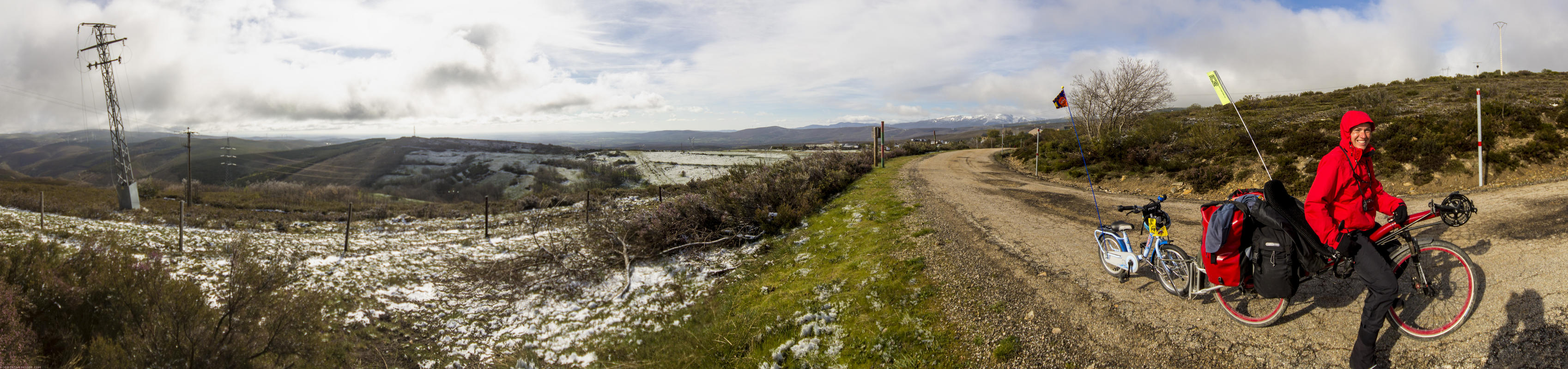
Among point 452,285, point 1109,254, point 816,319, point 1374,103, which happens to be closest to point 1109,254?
point 1109,254

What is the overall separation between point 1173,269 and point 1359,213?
5.12 ft

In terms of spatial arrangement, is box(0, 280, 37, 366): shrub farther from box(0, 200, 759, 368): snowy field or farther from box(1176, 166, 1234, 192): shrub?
box(1176, 166, 1234, 192): shrub

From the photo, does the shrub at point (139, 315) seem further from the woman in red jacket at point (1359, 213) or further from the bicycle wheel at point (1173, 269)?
the woman in red jacket at point (1359, 213)

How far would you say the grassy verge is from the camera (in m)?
4.93

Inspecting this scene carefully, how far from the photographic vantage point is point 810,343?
17.1 feet

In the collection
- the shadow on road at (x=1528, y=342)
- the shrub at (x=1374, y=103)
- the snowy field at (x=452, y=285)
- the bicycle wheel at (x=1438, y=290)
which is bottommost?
the snowy field at (x=452, y=285)

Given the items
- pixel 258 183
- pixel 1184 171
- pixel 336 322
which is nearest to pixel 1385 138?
pixel 1184 171

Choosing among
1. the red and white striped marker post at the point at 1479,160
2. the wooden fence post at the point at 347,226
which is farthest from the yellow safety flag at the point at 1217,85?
the wooden fence post at the point at 347,226

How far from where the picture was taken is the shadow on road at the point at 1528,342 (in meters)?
3.12

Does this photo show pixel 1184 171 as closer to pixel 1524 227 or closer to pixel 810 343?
pixel 1524 227

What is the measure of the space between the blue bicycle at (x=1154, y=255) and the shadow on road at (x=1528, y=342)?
164 centimetres

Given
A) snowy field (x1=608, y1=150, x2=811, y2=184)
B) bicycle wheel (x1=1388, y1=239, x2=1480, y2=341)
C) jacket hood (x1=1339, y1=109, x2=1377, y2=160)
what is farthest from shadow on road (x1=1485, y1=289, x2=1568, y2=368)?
snowy field (x1=608, y1=150, x2=811, y2=184)

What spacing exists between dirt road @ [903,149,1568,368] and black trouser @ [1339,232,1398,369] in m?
0.29

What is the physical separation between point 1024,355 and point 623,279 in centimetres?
694
